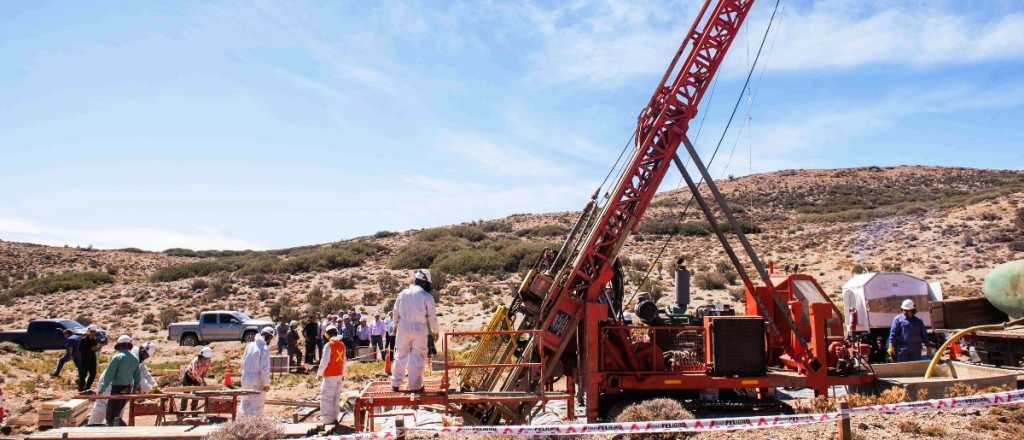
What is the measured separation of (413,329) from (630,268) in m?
28.8

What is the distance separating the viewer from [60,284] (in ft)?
143

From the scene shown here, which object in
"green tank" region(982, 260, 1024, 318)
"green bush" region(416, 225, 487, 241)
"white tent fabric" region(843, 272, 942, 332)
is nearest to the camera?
"green tank" region(982, 260, 1024, 318)

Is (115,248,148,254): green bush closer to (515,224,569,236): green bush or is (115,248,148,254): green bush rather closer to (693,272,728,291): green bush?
(515,224,569,236): green bush

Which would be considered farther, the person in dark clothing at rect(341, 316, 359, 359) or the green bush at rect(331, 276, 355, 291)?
the green bush at rect(331, 276, 355, 291)

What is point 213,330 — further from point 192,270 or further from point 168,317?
point 192,270

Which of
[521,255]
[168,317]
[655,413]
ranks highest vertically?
[521,255]

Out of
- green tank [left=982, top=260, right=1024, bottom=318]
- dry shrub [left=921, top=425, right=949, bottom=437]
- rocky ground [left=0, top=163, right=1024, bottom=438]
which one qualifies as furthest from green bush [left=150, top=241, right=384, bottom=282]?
dry shrub [left=921, top=425, right=949, bottom=437]

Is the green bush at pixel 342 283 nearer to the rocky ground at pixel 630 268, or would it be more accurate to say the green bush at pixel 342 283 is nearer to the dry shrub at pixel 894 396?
the rocky ground at pixel 630 268

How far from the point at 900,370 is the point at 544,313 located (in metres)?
6.16

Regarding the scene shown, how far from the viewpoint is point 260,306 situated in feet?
120

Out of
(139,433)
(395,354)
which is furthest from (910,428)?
(139,433)

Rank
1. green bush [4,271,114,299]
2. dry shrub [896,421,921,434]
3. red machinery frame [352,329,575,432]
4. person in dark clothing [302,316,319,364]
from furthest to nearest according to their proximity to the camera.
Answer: green bush [4,271,114,299], person in dark clothing [302,316,319,364], red machinery frame [352,329,575,432], dry shrub [896,421,921,434]

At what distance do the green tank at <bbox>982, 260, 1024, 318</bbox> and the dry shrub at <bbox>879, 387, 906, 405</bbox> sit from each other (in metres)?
8.28

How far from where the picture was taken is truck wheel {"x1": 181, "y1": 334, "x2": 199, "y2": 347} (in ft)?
92.5
